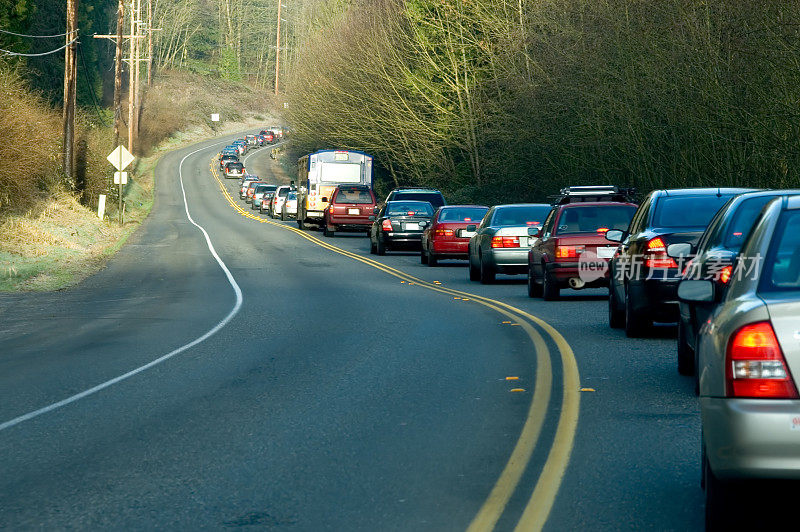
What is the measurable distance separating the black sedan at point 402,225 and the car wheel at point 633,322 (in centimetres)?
2180

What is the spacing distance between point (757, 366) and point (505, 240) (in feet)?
62.3

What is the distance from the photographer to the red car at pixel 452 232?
99.5 ft

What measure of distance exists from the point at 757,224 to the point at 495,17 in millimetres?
42700

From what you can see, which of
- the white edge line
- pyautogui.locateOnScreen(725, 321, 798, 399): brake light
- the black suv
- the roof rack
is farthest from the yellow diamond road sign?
pyautogui.locateOnScreen(725, 321, 798, 399): brake light

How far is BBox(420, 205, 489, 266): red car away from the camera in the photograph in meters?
30.3

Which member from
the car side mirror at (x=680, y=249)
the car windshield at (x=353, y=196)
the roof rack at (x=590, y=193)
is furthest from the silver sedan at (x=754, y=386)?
the car windshield at (x=353, y=196)

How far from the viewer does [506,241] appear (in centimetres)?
2409

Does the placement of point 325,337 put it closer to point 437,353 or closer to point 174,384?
point 437,353

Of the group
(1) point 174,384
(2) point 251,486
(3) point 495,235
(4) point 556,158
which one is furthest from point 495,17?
(2) point 251,486

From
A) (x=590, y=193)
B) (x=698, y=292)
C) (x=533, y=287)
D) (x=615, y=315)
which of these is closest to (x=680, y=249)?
(x=698, y=292)

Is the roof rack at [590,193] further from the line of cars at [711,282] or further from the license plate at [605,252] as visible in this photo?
the license plate at [605,252]

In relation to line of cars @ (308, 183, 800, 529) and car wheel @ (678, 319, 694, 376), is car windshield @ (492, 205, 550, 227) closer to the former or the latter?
line of cars @ (308, 183, 800, 529)

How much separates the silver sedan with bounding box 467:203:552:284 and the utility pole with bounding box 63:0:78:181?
23.4 m

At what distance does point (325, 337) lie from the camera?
602 inches
